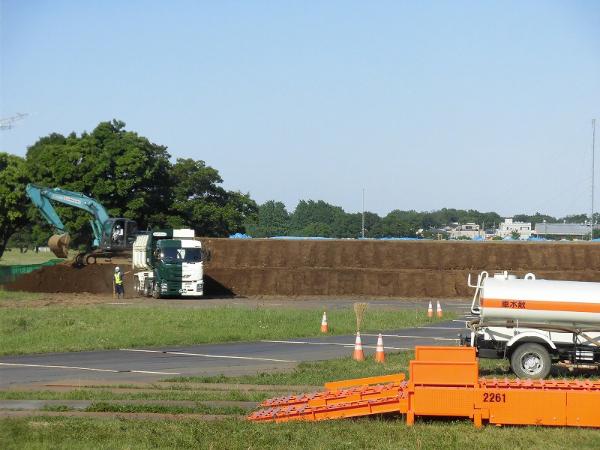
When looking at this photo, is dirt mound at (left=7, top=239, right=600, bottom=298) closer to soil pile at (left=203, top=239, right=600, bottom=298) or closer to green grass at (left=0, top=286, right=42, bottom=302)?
soil pile at (left=203, top=239, right=600, bottom=298)

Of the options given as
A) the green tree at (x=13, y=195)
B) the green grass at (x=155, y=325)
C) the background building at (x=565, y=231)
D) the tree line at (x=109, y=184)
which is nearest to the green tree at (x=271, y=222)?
the background building at (x=565, y=231)

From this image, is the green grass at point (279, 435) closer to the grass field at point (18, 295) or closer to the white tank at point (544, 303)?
the white tank at point (544, 303)

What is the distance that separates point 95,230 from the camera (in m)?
58.7

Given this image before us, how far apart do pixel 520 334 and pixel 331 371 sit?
456 centimetres

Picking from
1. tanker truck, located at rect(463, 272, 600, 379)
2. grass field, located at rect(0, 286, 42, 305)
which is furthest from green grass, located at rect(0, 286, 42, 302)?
tanker truck, located at rect(463, 272, 600, 379)

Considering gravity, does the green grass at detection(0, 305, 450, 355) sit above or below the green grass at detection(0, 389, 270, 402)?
above

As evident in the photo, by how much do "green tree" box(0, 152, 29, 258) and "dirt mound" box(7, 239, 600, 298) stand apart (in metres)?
25.0

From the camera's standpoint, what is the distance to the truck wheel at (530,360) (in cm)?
1970

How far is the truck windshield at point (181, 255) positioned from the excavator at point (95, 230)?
7920 millimetres

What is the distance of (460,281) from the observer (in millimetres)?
52875

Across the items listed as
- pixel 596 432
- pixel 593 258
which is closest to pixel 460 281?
pixel 593 258

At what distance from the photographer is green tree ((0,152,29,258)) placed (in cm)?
7756

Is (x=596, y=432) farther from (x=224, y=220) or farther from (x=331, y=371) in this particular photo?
(x=224, y=220)

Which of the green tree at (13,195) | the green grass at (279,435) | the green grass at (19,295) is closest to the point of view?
the green grass at (279,435)
